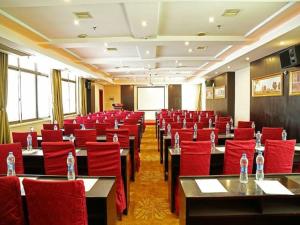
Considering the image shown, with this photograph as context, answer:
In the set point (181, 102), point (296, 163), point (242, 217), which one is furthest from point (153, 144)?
point (181, 102)

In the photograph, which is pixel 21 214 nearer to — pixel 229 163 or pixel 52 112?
pixel 229 163

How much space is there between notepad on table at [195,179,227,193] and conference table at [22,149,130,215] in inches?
61.1

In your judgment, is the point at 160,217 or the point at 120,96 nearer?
the point at 160,217

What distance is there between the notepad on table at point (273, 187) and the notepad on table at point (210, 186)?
0.36 m

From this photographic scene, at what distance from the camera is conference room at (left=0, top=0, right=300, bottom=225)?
221 centimetres

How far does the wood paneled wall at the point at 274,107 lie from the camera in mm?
6789

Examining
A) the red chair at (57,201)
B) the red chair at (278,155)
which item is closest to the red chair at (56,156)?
the red chair at (57,201)

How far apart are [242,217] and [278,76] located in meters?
6.40

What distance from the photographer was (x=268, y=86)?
27.0 feet

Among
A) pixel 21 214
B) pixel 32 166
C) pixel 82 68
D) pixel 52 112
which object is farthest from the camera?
pixel 82 68

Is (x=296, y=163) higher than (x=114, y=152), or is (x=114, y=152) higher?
(x=114, y=152)

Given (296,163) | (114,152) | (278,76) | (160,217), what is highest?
(278,76)

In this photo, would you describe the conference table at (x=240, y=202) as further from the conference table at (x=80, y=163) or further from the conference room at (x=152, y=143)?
the conference table at (x=80, y=163)

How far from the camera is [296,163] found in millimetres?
4348
